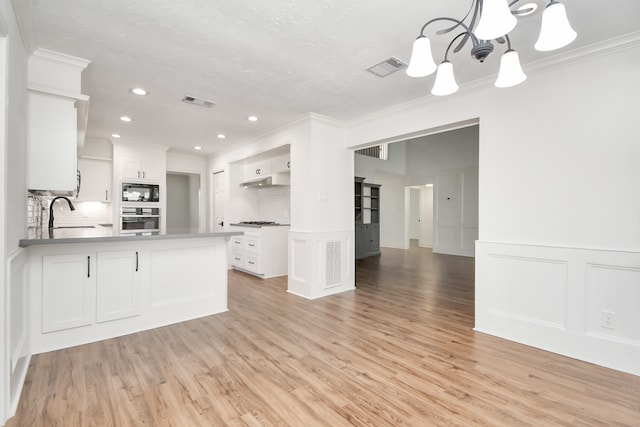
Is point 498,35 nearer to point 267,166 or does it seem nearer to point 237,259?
point 267,166

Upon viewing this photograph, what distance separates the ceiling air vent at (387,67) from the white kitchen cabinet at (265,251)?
3413 millimetres

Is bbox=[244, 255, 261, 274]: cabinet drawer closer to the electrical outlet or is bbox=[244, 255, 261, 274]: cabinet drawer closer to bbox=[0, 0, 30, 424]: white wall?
bbox=[0, 0, 30, 424]: white wall

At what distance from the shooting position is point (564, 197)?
2.63 metres

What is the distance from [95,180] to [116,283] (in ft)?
13.4

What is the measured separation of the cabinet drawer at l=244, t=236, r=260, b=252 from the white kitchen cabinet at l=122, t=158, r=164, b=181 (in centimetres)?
235

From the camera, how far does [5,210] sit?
5.61 feet

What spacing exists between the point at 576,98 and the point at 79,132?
544 centimetres

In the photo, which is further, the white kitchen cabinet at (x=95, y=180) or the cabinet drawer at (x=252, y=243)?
the white kitchen cabinet at (x=95, y=180)

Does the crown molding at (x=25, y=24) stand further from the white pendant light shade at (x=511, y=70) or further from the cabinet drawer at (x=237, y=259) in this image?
the cabinet drawer at (x=237, y=259)

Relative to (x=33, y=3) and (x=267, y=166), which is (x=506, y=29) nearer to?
(x=33, y=3)


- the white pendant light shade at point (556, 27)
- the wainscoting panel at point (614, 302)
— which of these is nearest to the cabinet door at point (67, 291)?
the white pendant light shade at point (556, 27)

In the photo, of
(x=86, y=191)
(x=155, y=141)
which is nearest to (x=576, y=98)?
(x=155, y=141)

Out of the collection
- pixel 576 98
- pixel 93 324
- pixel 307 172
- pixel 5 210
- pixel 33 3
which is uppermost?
pixel 33 3

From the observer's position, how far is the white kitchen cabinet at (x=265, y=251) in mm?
5500
